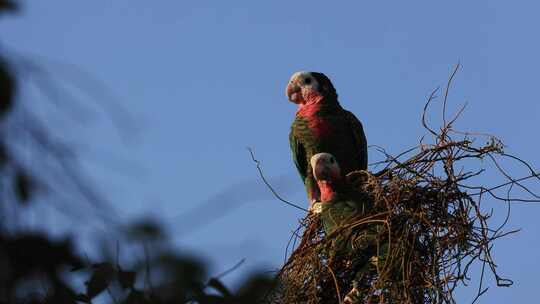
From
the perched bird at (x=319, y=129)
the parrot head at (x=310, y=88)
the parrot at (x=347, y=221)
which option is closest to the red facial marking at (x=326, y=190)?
the parrot at (x=347, y=221)

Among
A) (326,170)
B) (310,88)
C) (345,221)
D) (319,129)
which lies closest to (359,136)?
(319,129)

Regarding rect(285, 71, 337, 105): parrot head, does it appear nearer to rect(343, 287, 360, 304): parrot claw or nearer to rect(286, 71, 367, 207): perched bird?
rect(286, 71, 367, 207): perched bird

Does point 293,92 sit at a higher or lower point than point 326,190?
higher

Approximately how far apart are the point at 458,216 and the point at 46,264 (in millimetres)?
2904

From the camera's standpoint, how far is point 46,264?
1364 mm

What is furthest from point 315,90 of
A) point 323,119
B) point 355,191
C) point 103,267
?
point 103,267

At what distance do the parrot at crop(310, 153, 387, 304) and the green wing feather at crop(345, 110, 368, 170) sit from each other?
0.57m

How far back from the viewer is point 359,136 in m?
5.22

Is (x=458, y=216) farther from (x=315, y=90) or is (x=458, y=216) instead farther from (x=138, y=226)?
(x=138, y=226)

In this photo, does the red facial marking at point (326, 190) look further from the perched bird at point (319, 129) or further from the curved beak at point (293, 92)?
the curved beak at point (293, 92)

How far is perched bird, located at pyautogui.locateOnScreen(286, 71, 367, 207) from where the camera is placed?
5.13m

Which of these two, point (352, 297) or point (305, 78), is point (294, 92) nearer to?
point (305, 78)

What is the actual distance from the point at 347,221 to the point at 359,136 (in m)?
1.19

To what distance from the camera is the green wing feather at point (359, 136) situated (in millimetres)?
5211
